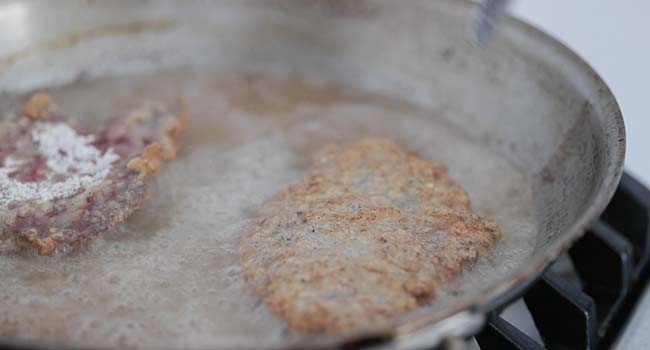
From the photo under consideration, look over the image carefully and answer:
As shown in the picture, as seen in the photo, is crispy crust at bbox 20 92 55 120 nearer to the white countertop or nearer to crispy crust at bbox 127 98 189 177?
crispy crust at bbox 127 98 189 177

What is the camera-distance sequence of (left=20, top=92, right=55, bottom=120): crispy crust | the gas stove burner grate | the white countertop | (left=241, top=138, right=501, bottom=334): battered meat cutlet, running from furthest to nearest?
the white countertop → (left=20, top=92, right=55, bottom=120): crispy crust → the gas stove burner grate → (left=241, top=138, right=501, bottom=334): battered meat cutlet

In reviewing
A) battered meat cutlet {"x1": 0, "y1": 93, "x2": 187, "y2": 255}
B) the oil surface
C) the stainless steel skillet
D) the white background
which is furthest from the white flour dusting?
the white background

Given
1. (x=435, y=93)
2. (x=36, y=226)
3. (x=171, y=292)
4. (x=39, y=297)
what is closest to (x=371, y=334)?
(x=171, y=292)

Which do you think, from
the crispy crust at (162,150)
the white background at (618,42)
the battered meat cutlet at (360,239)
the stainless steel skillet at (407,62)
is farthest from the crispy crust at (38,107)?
the white background at (618,42)

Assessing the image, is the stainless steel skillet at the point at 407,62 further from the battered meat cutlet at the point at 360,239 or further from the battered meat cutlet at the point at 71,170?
the battered meat cutlet at the point at 71,170

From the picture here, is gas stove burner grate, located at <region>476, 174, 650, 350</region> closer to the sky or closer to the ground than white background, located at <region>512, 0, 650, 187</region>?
closer to the ground

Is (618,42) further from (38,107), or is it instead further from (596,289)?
(38,107)

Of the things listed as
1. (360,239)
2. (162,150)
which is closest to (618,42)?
(360,239)
